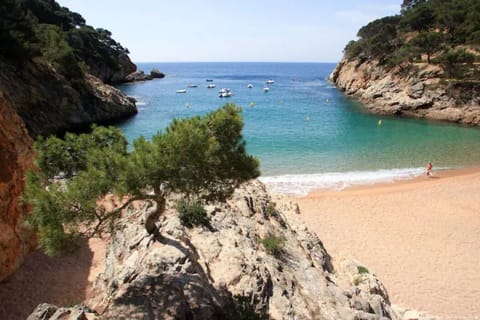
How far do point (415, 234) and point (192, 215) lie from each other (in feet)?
38.8

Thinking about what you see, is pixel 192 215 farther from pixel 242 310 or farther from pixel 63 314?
pixel 63 314

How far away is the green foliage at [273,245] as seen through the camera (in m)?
10.0

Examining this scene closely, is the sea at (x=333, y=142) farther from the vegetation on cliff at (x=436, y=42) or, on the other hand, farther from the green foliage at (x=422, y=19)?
the green foliage at (x=422, y=19)

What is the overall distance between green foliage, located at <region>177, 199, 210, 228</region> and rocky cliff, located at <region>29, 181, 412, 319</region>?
10.1 inches

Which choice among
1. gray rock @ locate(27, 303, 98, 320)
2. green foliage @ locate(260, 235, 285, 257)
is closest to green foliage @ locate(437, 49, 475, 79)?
green foliage @ locate(260, 235, 285, 257)

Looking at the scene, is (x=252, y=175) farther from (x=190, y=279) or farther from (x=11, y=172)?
(x=11, y=172)

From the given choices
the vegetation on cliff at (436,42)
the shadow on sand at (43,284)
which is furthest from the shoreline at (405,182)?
the vegetation on cliff at (436,42)

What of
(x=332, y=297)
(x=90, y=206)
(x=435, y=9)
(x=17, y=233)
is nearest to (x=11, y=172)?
(x=17, y=233)

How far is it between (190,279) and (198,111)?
148ft

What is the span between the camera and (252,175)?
24.5ft

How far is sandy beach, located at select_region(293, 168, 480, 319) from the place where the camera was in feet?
41.4

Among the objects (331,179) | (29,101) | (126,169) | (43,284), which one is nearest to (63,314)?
(126,169)

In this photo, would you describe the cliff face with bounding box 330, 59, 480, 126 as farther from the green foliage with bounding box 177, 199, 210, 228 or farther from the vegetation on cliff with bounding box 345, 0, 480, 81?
the green foliage with bounding box 177, 199, 210, 228

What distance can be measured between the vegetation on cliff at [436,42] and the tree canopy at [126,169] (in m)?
48.7
